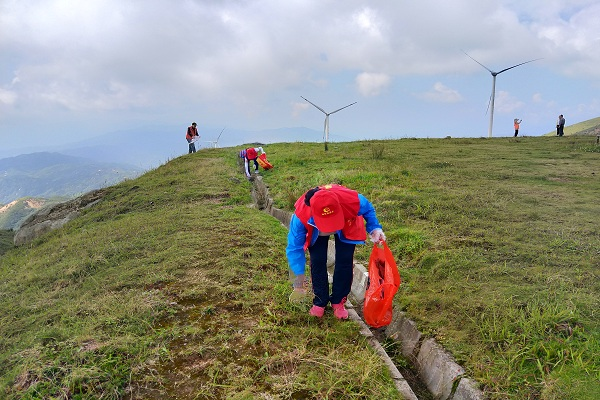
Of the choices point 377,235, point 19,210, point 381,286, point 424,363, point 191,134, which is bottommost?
point 19,210

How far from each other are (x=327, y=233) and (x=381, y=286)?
94cm

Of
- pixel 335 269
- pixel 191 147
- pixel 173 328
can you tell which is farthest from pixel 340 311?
pixel 191 147

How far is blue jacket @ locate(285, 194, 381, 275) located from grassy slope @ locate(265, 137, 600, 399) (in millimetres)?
1434

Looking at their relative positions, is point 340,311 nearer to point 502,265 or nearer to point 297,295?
point 297,295

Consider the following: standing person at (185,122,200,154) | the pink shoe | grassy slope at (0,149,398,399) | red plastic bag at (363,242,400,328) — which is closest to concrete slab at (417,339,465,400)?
red plastic bag at (363,242,400,328)

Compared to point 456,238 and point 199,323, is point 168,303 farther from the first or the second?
point 456,238

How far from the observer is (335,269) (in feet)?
14.0

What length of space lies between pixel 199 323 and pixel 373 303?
6.69ft

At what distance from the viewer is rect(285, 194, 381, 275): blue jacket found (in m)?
3.94

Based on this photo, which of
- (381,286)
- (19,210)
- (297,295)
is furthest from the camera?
(19,210)

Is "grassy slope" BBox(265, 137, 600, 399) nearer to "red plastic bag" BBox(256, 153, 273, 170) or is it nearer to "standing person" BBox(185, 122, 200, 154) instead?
"red plastic bag" BBox(256, 153, 273, 170)

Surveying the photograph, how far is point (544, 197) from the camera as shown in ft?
27.4

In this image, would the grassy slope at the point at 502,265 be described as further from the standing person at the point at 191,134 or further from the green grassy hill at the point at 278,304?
the standing person at the point at 191,134

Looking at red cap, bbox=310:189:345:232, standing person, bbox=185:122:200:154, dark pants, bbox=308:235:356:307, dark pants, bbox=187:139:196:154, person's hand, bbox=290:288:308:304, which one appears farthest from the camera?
dark pants, bbox=187:139:196:154
